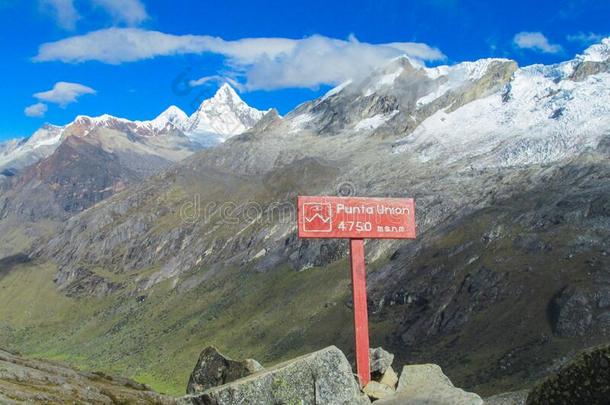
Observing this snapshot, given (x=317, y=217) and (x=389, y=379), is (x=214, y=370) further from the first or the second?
(x=317, y=217)

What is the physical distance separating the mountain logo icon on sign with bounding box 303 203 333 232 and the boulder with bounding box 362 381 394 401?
7.92 m

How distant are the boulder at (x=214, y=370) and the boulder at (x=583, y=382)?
17813 mm

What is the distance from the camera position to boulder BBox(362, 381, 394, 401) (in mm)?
30125

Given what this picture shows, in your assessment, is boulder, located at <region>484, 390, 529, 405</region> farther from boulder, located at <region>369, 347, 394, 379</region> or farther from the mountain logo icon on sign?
the mountain logo icon on sign

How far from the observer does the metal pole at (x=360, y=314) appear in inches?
1259

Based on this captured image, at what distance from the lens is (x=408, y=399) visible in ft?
91.8

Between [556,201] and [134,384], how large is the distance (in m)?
131

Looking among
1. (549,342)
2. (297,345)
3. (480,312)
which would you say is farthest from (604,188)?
(297,345)

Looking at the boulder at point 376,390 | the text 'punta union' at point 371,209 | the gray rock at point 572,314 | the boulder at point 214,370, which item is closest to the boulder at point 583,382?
the boulder at point 376,390

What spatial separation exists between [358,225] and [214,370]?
1082 centimetres

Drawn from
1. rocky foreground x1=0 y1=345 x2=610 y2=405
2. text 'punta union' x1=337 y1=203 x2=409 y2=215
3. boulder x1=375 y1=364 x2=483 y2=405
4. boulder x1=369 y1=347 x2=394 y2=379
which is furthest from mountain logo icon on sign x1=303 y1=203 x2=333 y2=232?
boulder x1=375 y1=364 x2=483 y2=405

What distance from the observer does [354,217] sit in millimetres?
33375

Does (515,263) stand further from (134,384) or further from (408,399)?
(408,399)

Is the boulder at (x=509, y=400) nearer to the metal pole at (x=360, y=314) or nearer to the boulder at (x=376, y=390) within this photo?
the boulder at (x=376, y=390)
